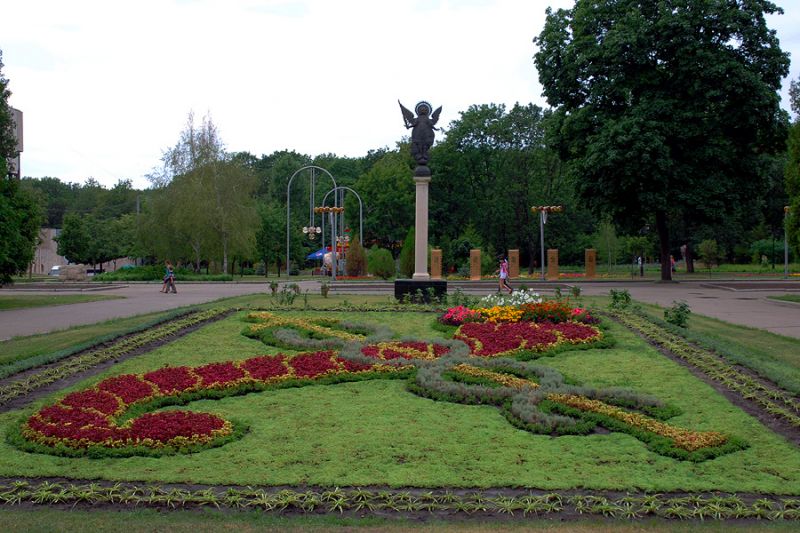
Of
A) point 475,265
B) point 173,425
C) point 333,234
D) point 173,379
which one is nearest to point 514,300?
point 173,379

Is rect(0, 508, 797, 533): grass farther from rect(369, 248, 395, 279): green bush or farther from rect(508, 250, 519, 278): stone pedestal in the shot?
rect(508, 250, 519, 278): stone pedestal

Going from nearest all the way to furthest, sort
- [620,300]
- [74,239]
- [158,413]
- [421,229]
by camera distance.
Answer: [158,413] → [620,300] → [421,229] → [74,239]

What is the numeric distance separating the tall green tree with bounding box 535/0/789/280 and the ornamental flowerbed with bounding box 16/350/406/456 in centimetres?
2440

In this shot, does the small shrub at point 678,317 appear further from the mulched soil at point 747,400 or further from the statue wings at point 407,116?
the statue wings at point 407,116

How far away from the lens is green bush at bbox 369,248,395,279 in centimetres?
4719

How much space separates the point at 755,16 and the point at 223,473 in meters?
34.9

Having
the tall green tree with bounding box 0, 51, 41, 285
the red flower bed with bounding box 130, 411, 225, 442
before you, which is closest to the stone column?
the tall green tree with bounding box 0, 51, 41, 285

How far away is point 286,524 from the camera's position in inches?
211

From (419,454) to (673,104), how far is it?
100 feet

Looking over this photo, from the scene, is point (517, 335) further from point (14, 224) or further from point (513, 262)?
point (513, 262)

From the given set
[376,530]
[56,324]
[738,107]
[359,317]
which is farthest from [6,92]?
[738,107]

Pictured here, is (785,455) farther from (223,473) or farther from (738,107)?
(738,107)

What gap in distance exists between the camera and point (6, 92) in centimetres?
2675

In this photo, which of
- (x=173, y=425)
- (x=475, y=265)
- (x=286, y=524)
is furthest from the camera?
(x=475, y=265)
